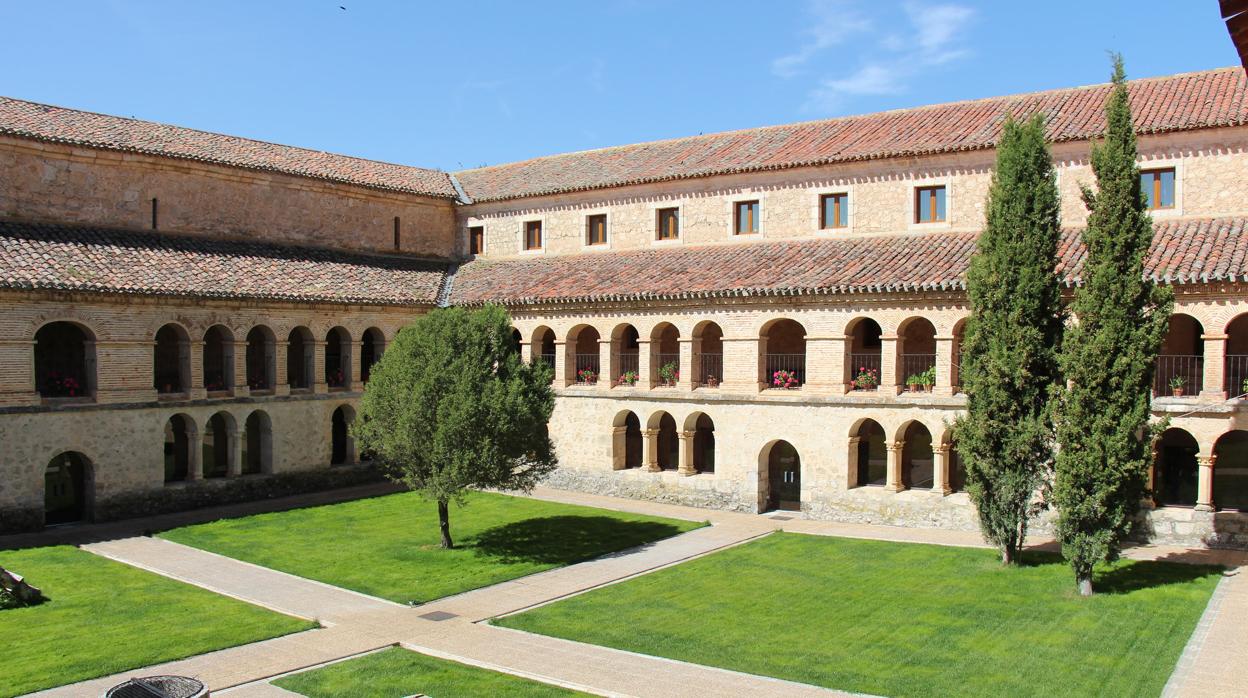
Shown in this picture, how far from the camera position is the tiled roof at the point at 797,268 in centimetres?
2075

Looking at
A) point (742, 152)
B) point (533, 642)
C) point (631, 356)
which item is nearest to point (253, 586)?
point (533, 642)

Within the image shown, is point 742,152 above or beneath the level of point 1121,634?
above

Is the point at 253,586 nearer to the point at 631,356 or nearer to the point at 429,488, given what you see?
the point at 429,488

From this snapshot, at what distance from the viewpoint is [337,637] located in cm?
1522

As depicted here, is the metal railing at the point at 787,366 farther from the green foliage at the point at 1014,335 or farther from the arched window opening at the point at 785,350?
the green foliage at the point at 1014,335

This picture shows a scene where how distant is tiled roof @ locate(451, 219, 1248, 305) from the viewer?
2075 centimetres

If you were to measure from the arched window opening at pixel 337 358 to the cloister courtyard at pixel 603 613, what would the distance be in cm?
667

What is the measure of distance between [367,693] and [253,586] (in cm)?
663

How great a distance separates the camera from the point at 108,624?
15586mm

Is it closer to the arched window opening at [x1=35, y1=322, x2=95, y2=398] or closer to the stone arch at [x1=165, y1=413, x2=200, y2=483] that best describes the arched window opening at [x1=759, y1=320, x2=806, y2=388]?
the stone arch at [x1=165, y1=413, x2=200, y2=483]

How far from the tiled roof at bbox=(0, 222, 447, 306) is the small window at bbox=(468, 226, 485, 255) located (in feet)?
7.91

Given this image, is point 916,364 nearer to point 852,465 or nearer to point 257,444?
point 852,465

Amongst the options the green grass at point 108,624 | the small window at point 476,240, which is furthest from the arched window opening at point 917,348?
the green grass at point 108,624

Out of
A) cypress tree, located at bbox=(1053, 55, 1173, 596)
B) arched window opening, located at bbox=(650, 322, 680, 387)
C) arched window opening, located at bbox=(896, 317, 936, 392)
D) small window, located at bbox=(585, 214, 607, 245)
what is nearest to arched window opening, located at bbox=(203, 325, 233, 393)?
small window, located at bbox=(585, 214, 607, 245)
